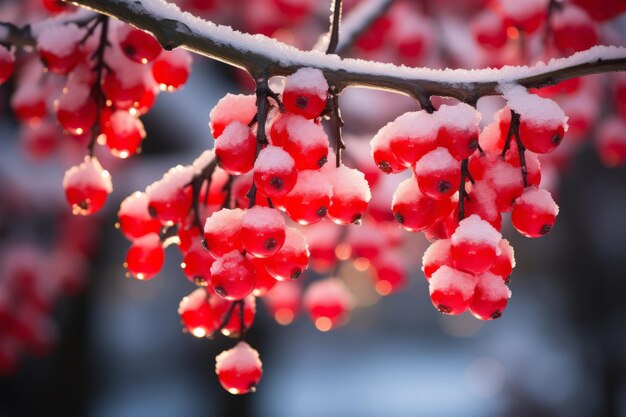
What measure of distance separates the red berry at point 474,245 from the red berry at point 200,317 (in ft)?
1.85

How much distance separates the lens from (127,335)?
8758 millimetres

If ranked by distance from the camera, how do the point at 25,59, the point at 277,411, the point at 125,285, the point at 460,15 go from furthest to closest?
the point at 125,285, the point at 277,411, the point at 460,15, the point at 25,59

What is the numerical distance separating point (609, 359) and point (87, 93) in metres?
5.29

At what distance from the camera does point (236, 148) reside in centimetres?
103

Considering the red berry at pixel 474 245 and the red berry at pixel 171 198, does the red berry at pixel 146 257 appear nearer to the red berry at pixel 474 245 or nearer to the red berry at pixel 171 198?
the red berry at pixel 171 198

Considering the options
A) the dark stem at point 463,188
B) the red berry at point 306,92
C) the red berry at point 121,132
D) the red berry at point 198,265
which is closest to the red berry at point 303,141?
the red berry at point 306,92

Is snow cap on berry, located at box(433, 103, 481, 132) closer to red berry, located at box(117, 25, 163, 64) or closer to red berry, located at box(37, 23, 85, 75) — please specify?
red berry, located at box(117, 25, 163, 64)

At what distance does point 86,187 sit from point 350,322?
8167 mm

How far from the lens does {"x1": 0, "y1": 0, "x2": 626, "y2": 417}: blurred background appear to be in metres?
3.61

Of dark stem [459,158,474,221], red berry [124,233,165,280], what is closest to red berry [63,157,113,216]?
red berry [124,233,165,280]

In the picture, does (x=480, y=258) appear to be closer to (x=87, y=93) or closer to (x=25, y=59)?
(x=87, y=93)

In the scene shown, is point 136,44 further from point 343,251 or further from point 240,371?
point 343,251

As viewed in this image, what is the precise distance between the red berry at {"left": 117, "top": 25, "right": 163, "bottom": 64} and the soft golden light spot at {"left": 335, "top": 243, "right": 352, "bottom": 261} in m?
0.98

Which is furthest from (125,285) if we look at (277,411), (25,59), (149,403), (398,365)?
(25,59)
